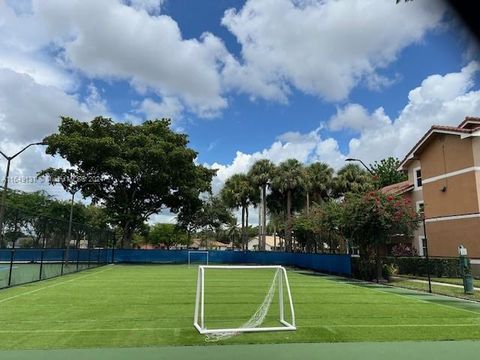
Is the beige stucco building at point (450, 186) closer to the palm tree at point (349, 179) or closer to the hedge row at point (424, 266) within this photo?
the hedge row at point (424, 266)

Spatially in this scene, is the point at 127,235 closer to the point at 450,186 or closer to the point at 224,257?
the point at 224,257

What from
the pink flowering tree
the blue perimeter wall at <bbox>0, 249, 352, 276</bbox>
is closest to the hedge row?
the pink flowering tree

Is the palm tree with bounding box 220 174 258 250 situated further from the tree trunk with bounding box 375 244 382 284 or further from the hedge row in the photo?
the tree trunk with bounding box 375 244 382 284

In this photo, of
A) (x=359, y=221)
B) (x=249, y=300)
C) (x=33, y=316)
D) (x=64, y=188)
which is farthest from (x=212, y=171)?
(x=33, y=316)

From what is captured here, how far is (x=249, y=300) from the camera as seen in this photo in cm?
1548

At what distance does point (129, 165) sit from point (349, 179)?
2321 centimetres

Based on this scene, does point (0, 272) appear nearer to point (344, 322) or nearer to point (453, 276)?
point (344, 322)

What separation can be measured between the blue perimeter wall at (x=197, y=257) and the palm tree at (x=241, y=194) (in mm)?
7807

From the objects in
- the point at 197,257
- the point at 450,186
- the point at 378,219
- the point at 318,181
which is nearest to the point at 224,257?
the point at 197,257

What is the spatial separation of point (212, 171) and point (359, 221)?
29.9m

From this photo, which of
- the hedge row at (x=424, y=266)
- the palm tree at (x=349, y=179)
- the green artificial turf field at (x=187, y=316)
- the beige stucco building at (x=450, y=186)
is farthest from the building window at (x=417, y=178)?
the green artificial turf field at (x=187, y=316)

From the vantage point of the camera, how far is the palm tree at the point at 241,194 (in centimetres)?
5384

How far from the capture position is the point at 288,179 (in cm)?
5009

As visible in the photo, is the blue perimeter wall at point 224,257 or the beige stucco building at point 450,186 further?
the blue perimeter wall at point 224,257
